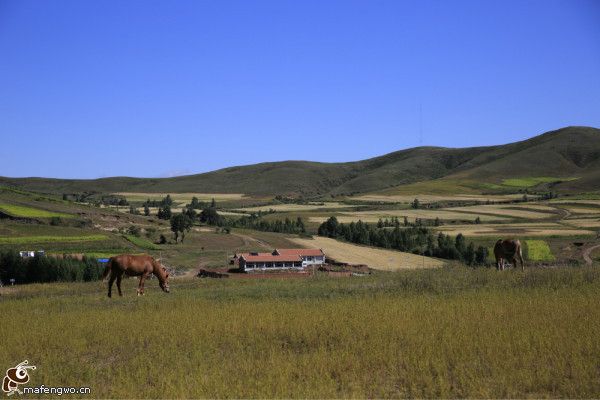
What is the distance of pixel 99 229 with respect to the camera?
69.4m

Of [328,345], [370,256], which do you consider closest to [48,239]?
[370,256]

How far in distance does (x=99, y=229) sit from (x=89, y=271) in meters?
25.4

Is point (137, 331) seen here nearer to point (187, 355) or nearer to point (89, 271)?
point (187, 355)

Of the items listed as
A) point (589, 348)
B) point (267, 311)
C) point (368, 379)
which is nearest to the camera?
point (368, 379)

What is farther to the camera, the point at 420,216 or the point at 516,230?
the point at 420,216

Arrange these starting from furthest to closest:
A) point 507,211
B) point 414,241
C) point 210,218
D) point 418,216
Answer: point 418,216 < point 507,211 < point 210,218 < point 414,241

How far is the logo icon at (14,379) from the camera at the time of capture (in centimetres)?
959

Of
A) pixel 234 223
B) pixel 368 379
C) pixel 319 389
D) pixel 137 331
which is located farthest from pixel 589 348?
pixel 234 223

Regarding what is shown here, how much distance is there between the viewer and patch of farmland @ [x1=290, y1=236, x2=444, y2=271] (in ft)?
180

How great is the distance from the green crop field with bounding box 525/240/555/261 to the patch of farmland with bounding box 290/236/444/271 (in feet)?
24.2

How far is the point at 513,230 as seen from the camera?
76312 mm

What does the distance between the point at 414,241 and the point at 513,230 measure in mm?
13599

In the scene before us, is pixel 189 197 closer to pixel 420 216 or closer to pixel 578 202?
pixel 420 216

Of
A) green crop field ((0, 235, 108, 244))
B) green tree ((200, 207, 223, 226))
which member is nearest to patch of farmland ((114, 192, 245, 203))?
green tree ((200, 207, 223, 226))
